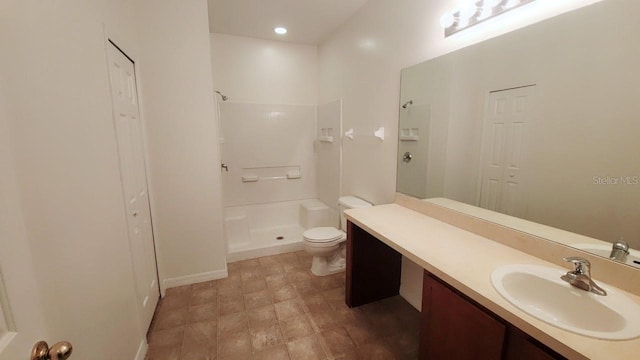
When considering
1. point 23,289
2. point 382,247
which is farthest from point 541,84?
point 23,289

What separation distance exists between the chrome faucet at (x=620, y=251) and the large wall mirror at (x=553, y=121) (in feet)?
0.09

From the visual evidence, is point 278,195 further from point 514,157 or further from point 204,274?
point 514,157

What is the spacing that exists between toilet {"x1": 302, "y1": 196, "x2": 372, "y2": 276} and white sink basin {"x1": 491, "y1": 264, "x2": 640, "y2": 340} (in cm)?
145

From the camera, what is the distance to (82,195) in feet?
3.58

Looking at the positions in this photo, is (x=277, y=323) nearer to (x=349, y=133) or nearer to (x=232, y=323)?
(x=232, y=323)

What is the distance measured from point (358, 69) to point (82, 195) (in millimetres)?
2422

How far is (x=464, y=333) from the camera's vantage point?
1136mm

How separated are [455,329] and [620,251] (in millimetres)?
714

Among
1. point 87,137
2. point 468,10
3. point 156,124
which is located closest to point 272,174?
point 156,124

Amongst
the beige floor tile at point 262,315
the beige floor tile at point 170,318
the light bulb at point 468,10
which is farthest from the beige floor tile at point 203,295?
the light bulb at point 468,10

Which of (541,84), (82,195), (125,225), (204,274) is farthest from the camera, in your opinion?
(204,274)

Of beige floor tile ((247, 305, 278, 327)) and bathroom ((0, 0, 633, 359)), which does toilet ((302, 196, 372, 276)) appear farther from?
beige floor tile ((247, 305, 278, 327))

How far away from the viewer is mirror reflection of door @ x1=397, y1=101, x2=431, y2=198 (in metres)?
2.00

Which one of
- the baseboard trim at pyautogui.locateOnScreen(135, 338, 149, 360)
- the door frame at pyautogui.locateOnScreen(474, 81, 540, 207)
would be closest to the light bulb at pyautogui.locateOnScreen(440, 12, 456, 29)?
the door frame at pyautogui.locateOnScreen(474, 81, 540, 207)
